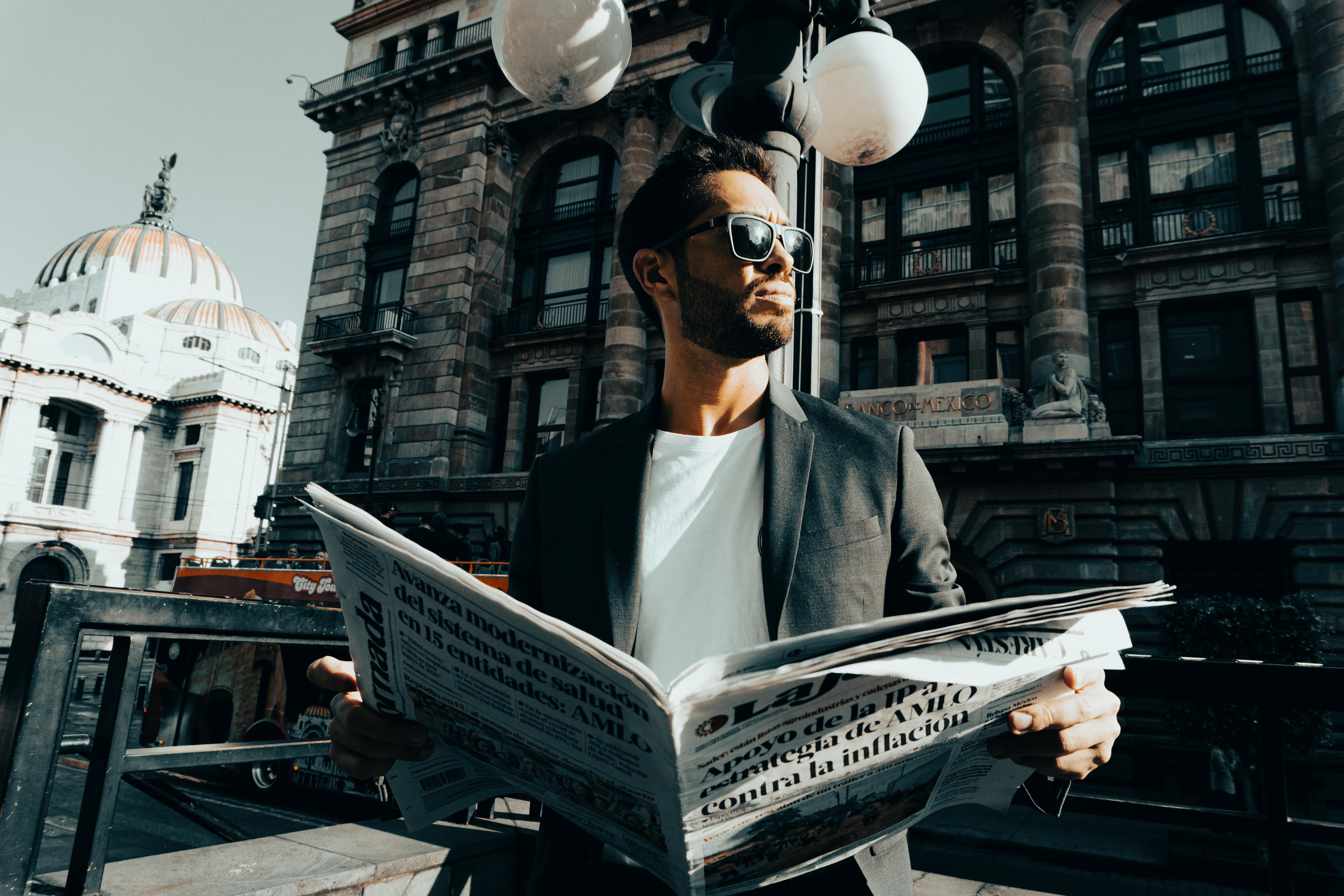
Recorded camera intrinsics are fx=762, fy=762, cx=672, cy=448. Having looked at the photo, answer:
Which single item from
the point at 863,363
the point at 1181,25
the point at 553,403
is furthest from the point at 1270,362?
the point at 553,403

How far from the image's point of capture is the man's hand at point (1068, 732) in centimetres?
116

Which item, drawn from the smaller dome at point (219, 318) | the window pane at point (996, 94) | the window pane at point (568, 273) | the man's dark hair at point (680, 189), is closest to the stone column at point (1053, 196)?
the window pane at point (996, 94)

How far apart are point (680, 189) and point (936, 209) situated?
18574mm

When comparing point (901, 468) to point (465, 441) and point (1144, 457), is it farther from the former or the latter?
point (465, 441)

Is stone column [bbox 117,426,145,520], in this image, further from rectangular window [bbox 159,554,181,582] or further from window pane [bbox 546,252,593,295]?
window pane [bbox 546,252,593,295]

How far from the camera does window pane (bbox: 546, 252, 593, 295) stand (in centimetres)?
2322

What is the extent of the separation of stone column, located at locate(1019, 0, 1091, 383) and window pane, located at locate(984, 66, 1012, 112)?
0.82 meters

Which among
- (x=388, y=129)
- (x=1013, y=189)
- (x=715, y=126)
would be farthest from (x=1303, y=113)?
(x=388, y=129)

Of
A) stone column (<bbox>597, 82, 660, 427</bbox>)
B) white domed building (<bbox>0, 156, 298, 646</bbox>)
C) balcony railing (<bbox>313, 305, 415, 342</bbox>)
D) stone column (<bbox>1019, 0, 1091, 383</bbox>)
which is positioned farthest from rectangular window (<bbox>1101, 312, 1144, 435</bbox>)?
white domed building (<bbox>0, 156, 298, 646</bbox>)

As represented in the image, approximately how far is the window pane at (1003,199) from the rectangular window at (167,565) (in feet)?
192

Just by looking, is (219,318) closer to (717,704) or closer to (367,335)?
(367,335)

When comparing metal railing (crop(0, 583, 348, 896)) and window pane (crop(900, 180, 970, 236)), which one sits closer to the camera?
metal railing (crop(0, 583, 348, 896))

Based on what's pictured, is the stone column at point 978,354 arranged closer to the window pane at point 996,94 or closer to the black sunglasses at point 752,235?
the window pane at point 996,94

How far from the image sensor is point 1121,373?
1623 cm
